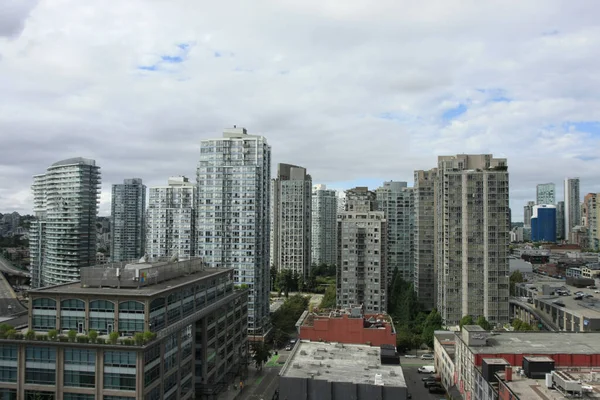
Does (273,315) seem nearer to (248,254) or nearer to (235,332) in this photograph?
(248,254)

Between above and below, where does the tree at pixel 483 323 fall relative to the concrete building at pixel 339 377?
below

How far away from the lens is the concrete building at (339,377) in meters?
39.0

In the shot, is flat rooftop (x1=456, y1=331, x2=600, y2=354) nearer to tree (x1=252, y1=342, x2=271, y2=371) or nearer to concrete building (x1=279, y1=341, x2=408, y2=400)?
concrete building (x1=279, y1=341, x2=408, y2=400)

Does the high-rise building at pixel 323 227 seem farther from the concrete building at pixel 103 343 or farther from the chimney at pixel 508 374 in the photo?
the chimney at pixel 508 374

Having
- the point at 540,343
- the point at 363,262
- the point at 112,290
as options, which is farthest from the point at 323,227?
the point at 112,290

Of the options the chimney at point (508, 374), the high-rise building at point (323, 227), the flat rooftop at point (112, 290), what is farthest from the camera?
the high-rise building at point (323, 227)

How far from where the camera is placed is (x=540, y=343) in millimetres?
46156

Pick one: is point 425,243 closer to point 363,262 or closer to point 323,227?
point 363,262

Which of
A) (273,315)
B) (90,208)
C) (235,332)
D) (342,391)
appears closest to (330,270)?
(273,315)

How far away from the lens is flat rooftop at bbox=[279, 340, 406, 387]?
4134 cm

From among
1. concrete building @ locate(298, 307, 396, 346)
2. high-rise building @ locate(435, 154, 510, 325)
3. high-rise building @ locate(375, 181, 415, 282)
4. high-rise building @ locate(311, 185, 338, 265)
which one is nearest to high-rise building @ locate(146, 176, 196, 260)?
concrete building @ locate(298, 307, 396, 346)

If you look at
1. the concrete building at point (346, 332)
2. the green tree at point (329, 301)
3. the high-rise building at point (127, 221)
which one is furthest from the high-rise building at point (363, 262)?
the high-rise building at point (127, 221)

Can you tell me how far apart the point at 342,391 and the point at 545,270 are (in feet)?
412

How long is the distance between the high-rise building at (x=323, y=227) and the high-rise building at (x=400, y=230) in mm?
47285
